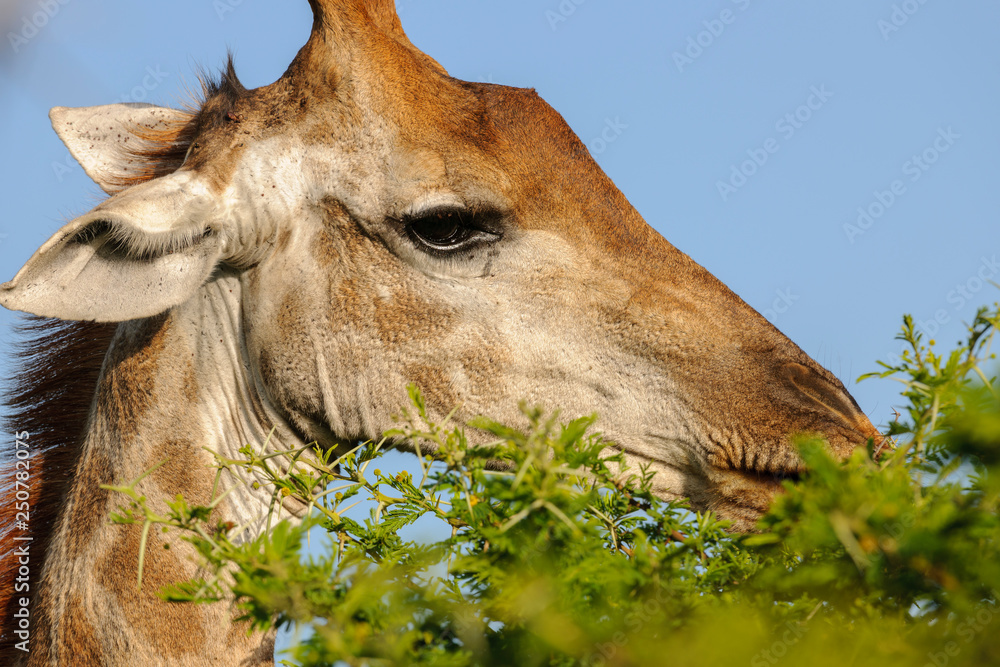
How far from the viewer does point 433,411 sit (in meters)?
3.44

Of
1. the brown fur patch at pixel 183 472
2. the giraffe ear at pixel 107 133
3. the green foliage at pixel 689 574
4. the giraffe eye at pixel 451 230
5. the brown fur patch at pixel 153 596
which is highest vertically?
the giraffe ear at pixel 107 133

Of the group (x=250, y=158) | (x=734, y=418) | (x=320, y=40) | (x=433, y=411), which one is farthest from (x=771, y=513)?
(x=320, y=40)

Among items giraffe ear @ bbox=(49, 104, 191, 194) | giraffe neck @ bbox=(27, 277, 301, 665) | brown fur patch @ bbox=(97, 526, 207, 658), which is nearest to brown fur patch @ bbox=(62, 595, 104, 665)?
giraffe neck @ bbox=(27, 277, 301, 665)

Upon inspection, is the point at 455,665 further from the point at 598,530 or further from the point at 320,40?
the point at 320,40

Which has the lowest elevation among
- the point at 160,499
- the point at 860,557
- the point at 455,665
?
the point at 860,557

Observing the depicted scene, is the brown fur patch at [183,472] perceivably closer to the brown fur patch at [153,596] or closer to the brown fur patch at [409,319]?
the brown fur patch at [153,596]

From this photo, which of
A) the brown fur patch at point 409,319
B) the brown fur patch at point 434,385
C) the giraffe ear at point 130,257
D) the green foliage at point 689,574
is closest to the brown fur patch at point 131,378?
the giraffe ear at point 130,257

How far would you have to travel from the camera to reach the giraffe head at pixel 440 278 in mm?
3336

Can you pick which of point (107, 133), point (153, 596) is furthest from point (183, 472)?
point (107, 133)

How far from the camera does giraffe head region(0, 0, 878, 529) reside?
10.9ft

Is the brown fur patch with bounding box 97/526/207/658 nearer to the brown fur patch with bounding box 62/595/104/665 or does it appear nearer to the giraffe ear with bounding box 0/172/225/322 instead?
the brown fur patch with bounding box 62/595/104/665

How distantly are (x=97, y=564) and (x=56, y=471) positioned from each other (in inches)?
33.0

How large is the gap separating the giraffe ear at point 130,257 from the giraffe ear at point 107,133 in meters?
1.01

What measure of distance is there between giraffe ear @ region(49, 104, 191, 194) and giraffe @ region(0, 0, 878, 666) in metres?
0.78
